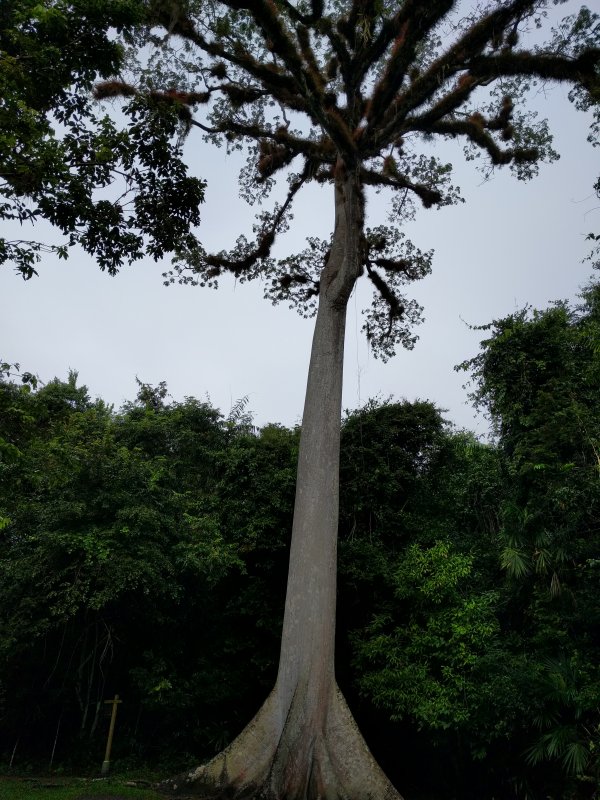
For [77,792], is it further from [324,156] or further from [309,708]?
[324,156]

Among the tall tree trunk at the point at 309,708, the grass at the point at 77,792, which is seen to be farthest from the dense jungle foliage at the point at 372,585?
the tall tree trunk at the point at 309,708

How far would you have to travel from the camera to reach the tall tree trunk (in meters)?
5.64

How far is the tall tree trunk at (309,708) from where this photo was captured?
5.64 meters

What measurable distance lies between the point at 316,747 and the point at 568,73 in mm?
9384

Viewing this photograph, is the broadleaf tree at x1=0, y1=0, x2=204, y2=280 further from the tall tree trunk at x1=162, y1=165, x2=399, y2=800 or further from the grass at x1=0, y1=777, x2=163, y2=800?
the grass at x1=0, y1=777, x2=163, y2=800

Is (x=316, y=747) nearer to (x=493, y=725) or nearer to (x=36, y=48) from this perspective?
(x=493, y=725)

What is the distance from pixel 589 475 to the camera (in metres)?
9.05

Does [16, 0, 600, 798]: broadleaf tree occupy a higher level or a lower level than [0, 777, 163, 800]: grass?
higher

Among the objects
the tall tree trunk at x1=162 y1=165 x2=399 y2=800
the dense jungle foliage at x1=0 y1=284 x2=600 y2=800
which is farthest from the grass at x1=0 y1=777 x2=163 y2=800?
the dense jungle foliage at x1=0 y1=284 x2=600 y2=800

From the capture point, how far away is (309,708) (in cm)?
590

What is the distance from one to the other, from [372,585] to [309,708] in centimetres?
552

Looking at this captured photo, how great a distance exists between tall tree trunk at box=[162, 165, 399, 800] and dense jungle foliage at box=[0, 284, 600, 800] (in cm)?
304

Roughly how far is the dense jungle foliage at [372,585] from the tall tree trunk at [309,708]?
120 inches

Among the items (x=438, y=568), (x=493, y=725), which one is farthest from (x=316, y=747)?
(x=438, y=568)
